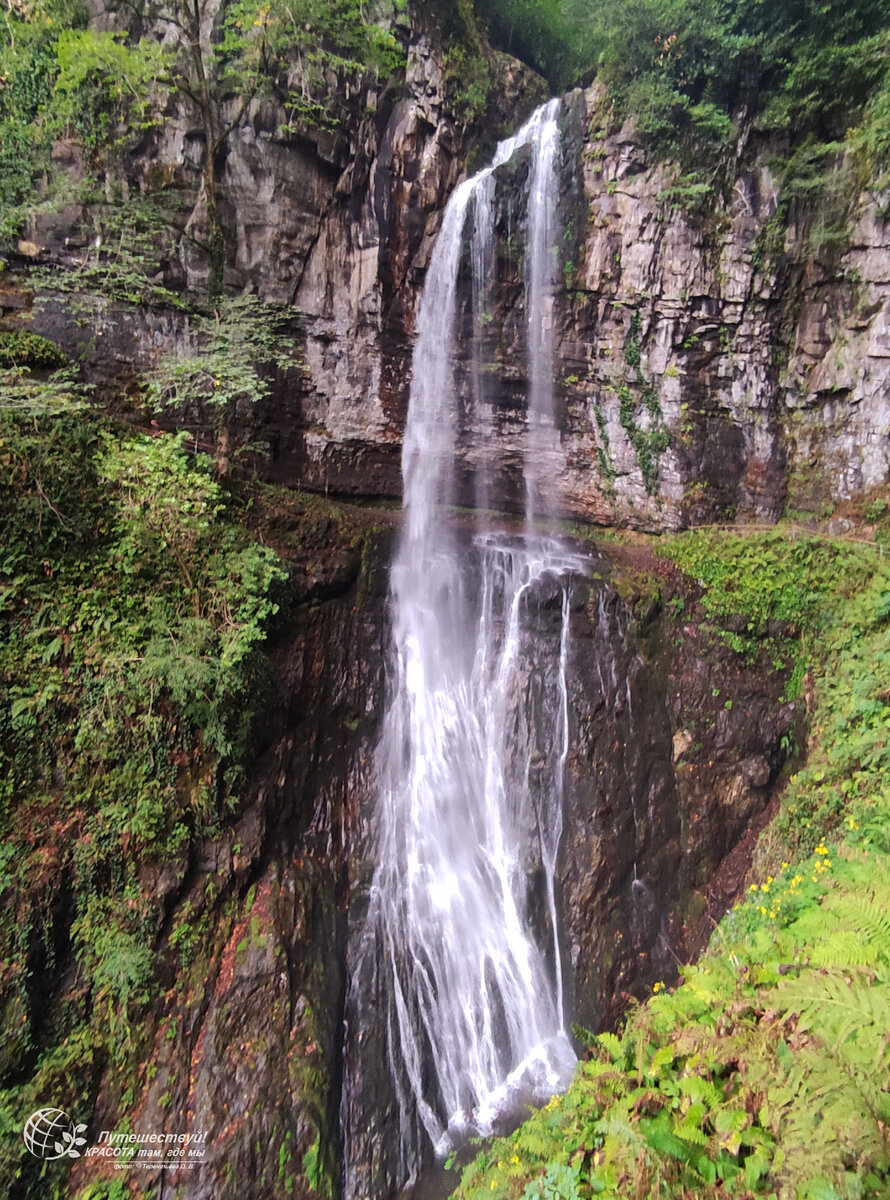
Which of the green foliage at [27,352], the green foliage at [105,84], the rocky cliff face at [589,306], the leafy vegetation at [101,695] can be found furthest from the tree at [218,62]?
the leafy vegetation at [101,695]

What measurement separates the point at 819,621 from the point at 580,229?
8.24 m

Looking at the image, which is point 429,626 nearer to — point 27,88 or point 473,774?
point 473,774

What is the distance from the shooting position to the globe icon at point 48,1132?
4.04 meters

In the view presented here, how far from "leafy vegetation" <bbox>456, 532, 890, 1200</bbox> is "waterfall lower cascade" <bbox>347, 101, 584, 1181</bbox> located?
3.58ft

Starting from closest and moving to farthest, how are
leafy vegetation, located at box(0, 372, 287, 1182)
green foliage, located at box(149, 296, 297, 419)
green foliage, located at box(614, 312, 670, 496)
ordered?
leafy vegetation, located at box(0, 372, 287, 1182)
green foliage, located at box(149, 296, 297, 419)
green foliage, located at box(614, 312, 670, 496)

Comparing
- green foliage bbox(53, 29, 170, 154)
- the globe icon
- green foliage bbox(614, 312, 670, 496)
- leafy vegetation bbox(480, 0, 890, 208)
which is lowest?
the globe icon

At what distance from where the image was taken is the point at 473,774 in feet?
25.0

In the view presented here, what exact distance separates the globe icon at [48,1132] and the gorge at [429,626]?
77mm

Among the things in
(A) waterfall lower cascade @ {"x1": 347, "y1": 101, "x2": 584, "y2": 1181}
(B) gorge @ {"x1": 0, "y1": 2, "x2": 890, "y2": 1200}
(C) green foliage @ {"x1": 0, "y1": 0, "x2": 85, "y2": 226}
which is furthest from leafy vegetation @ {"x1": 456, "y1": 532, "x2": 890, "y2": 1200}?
(C) green foliage @ {"x1": 0, "y1": 0, "x2": 85, "y2": 226}

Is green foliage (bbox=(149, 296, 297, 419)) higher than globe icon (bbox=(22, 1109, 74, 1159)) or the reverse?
higher

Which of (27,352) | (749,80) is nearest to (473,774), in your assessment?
(27,352)

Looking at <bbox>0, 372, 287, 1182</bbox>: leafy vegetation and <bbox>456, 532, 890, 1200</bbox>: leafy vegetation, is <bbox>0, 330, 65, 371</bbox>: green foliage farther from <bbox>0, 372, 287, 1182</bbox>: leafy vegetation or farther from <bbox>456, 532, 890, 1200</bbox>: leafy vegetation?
<bbox>456, 532, 890, 1200</bbox>: leafy vegetation

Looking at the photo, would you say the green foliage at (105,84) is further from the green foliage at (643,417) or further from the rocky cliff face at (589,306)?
the green foliage at (643,417)

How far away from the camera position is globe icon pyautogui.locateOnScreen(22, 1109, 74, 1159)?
13.3 feet
